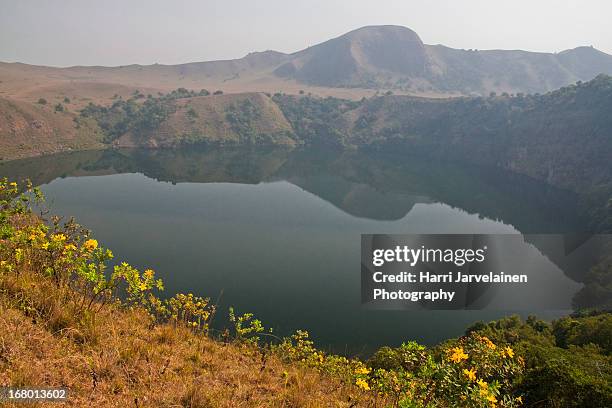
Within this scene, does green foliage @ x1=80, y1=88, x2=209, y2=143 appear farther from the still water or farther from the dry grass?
the dry grass

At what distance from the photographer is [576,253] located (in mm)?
44531

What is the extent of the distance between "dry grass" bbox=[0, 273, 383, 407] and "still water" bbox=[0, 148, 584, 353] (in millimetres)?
3742

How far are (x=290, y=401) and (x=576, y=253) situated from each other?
50.6 meters

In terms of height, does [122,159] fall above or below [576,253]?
above

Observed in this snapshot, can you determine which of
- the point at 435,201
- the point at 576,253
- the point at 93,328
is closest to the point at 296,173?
the point at 435,201

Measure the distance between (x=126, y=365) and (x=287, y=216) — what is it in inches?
1971

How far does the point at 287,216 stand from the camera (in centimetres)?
5462

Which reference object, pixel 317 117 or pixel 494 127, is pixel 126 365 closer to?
pixel 494 127

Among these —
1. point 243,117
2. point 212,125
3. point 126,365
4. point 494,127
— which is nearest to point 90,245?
point 126,365

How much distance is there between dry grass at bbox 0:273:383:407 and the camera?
411 centimetres

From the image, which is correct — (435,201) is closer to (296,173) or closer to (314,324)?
(296,173)

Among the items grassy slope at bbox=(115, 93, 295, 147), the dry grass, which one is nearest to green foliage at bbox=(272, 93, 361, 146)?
grassy slope at bbox=(115, 93, 295, 147)

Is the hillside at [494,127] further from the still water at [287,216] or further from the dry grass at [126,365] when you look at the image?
the dry grass at [126,365]

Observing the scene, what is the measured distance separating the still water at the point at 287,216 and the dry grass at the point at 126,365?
3.74 m
